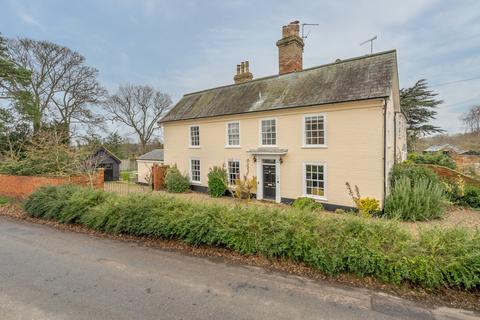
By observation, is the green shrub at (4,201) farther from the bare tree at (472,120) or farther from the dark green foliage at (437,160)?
the bare tree at (472,120)

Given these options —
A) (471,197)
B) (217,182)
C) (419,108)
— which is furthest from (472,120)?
(217,182)

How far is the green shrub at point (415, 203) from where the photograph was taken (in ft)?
34.1

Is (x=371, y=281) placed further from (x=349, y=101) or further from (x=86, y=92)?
(x=86, y=92)

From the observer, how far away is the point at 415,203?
1047 cm

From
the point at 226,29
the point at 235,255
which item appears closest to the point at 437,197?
the point at 235,255

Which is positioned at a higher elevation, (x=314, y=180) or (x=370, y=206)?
(x=314, y=180)

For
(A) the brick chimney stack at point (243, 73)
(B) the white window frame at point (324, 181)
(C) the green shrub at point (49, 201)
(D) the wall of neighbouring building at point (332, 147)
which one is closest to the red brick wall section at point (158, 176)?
(D) the wall of neighbouring building at point (332, 147)

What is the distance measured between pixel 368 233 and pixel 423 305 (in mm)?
1496

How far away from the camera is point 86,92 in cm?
2655

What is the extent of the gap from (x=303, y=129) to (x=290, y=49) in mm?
6623

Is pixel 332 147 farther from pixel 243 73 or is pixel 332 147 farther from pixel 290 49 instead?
pixel 243 73

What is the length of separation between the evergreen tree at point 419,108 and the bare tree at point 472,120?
29.6 m

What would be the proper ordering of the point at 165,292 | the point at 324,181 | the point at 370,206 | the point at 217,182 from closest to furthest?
the point at 165,292
the point at 370,206
the point at 324,181
the point at 217,182

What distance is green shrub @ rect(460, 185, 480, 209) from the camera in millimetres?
12469
